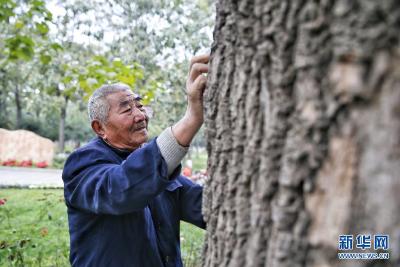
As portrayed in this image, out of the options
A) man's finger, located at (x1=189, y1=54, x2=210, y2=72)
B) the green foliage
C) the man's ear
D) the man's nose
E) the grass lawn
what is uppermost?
the green foliage

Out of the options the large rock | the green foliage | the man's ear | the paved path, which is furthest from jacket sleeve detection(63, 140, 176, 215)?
the large rock

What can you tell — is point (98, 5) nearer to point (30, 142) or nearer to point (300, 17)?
point (30, 142)

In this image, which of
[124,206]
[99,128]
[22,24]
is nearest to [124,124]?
[99,128]

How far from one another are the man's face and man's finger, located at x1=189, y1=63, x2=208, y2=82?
0.76m

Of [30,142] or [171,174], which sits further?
[30,142]

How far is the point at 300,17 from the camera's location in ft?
2.71

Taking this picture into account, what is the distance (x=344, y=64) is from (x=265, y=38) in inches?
8.9

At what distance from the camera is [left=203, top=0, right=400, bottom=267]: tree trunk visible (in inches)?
28.4

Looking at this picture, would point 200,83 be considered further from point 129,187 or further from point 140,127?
point 140,127

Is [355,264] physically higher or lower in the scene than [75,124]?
lower

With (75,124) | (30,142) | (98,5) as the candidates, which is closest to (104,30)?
(98,5)

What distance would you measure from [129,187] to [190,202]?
29.1 inches

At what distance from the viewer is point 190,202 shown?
2139mm

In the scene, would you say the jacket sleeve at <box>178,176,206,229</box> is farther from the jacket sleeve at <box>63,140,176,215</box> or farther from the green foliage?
the green foliage
